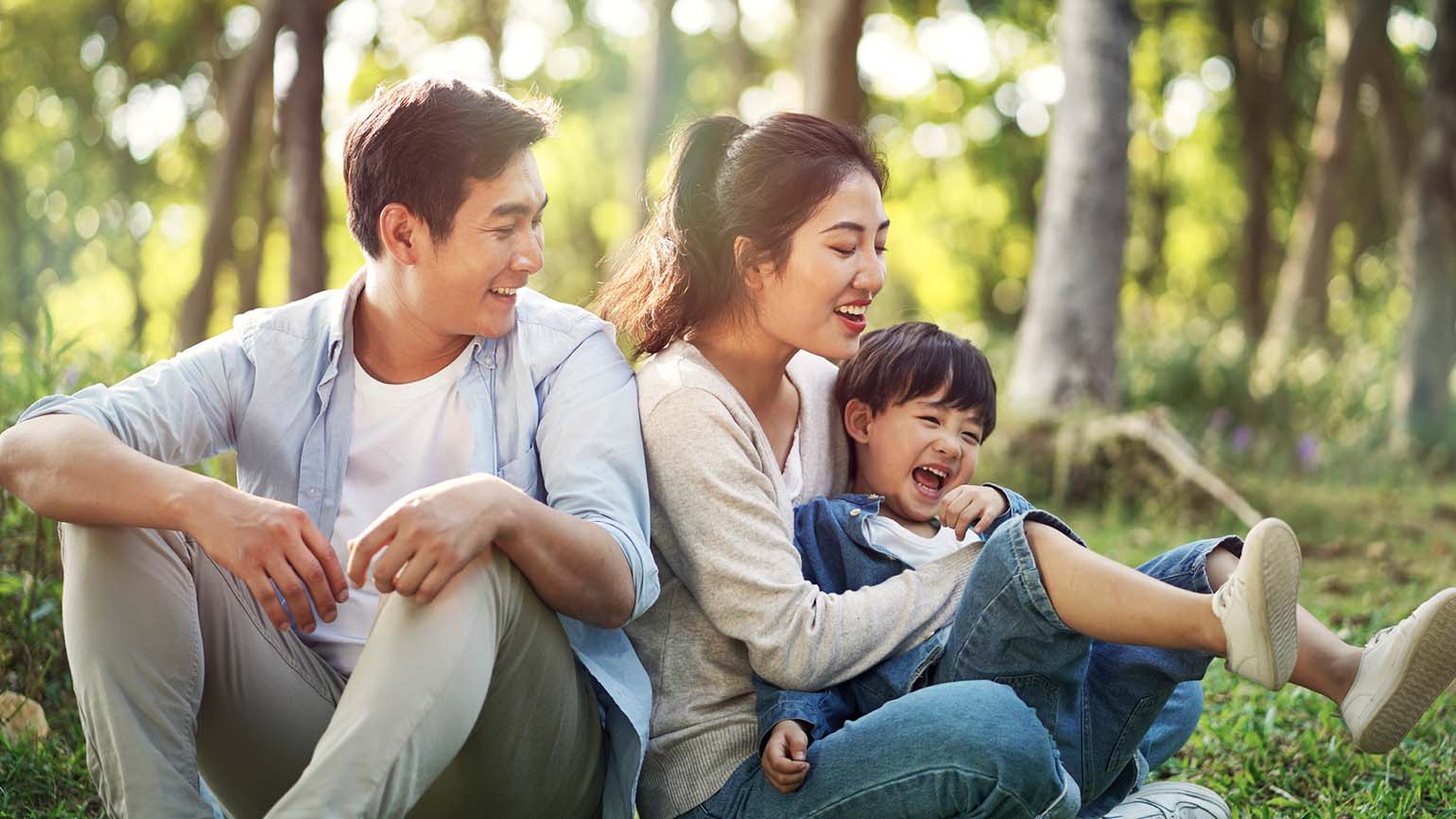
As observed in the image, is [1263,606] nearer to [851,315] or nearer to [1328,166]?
[851,315]

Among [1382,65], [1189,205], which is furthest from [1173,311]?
[1382,65]

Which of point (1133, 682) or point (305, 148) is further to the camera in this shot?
point (305, 148)

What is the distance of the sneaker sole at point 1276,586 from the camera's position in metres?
2.31

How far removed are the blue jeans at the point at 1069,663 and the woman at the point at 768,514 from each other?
0.40 feet

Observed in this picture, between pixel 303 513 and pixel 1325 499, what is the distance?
6.25 m

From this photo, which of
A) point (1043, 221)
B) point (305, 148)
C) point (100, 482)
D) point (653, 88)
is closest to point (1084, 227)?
point (1043, 221)

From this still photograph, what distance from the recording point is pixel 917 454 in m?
3.07

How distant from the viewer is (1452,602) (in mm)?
2453

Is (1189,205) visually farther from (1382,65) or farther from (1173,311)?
(1382,65)

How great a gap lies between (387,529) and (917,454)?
1.31 m

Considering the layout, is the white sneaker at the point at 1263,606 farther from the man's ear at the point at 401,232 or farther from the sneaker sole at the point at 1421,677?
the man's ear at the point at 401,232

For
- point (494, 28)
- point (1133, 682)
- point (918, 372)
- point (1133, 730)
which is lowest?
point (1133, 730)

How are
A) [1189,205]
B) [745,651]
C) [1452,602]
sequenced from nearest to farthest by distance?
1. [1452,602]
2. [745,651]
3. [1189,205]

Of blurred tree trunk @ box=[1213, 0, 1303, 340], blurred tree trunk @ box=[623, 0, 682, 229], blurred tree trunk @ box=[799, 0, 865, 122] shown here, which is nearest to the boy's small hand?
blurred tree trunk @ box=[799, 0, 865, 122]
